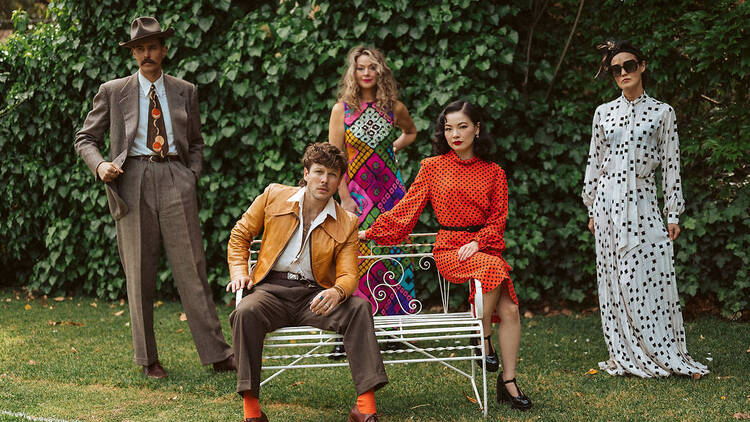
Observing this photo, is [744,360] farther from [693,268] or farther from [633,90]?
[633,90]

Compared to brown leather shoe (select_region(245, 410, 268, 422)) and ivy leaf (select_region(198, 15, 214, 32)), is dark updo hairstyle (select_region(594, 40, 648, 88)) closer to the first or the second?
brown leather shoe (select_region(245, 410, 268, 422))

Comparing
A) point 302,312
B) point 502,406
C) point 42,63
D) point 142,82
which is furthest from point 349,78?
point 42,63

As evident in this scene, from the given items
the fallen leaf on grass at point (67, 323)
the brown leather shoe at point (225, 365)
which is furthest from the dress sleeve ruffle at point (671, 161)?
the fallen leaf on grass at point (67, 323)

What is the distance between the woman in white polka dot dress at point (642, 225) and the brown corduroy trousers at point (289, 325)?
70.0 inches

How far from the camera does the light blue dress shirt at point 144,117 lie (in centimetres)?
462

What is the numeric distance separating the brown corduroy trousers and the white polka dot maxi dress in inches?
69.9

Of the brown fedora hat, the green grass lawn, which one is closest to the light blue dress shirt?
the brown fedora hat

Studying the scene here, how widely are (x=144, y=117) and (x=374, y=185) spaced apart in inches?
60.6

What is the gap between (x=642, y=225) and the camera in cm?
443

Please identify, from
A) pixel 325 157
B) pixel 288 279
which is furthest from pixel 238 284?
pixel 325 157

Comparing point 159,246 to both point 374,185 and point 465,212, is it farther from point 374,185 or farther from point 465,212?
point 465,212

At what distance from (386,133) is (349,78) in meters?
0.44

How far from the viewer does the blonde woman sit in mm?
4781

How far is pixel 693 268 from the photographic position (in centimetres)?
579
